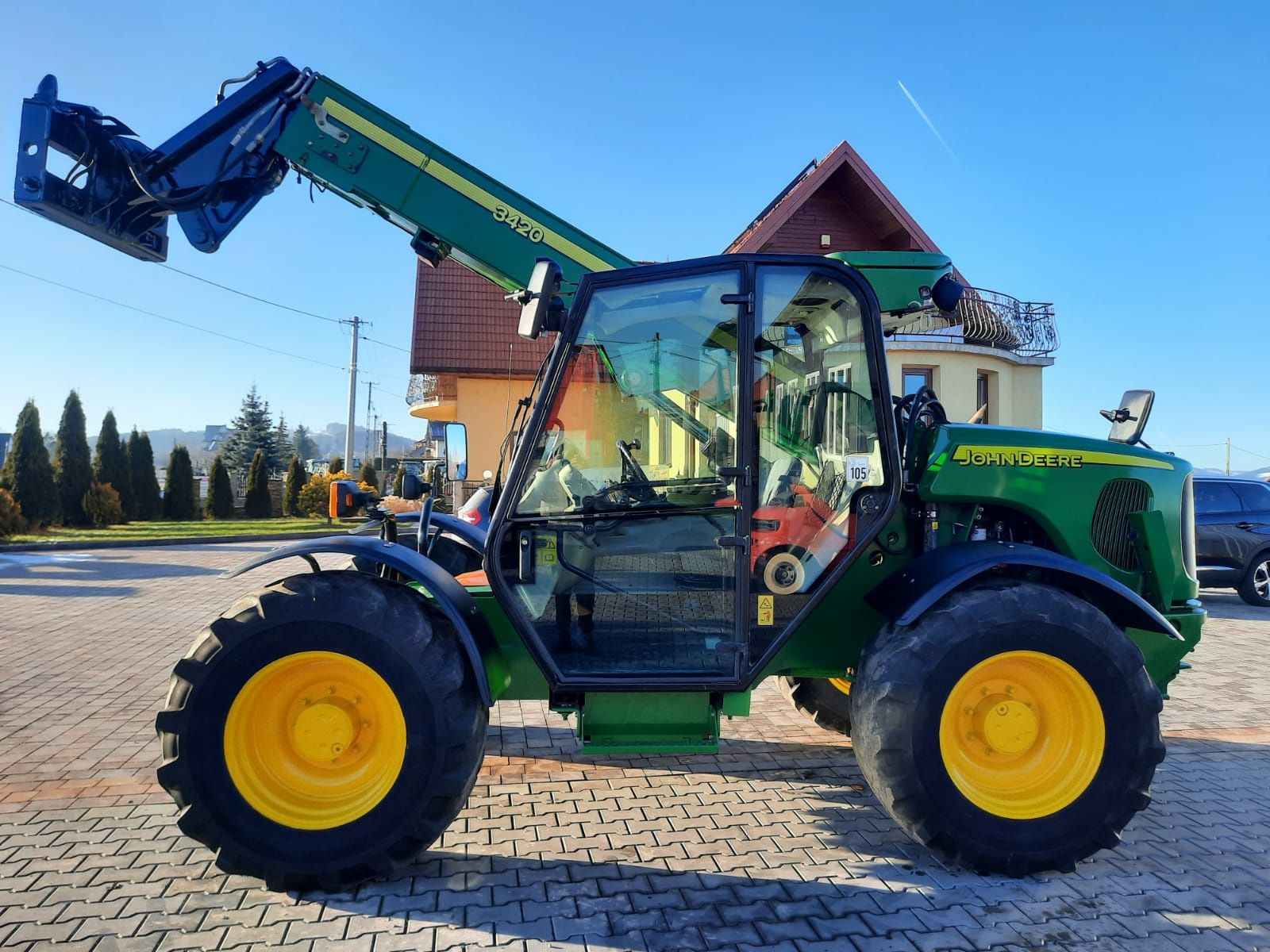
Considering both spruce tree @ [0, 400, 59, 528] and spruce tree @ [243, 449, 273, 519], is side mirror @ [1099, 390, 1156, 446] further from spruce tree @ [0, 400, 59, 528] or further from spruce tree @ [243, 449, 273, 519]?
spruce tree @ [243, 449, 273, 519]

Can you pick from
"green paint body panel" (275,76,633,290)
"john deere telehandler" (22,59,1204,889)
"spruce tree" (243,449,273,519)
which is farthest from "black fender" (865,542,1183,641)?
"spruce tree" (243,449,273,519)

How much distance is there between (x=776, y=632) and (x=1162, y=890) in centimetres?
176

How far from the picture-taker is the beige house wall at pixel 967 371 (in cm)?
1694

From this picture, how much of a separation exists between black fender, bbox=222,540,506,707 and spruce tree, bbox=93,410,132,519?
24791 millimetres

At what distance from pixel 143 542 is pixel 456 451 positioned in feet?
53.3

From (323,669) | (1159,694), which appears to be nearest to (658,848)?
(323,669)

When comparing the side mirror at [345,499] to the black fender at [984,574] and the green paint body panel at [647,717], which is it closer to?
the green paint body panel at [647,717]

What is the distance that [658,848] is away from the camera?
134 inches

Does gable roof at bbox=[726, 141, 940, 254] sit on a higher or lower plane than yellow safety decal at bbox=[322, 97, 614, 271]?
higher

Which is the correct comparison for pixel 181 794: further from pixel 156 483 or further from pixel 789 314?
pixel 156 483

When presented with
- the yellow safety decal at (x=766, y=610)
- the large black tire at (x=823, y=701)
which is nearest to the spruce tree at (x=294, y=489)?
the large black tire at (x=823, y=701)

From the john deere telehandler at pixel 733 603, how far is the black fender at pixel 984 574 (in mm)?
18

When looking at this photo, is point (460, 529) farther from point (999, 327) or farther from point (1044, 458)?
point (999, 327)

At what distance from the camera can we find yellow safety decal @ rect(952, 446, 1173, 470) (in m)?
3.64
